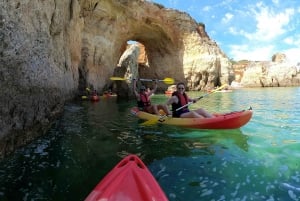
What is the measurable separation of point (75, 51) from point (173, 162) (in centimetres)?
1356

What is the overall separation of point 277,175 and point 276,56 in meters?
61.2

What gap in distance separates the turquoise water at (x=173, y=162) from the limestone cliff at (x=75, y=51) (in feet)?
2.44

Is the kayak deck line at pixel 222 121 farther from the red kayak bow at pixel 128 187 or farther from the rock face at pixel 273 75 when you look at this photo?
the rock face at pixel 273 75

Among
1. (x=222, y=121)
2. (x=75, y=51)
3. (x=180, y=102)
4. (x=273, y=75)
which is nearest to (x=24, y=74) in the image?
(x=180, y=102)

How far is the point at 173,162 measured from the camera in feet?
16.3

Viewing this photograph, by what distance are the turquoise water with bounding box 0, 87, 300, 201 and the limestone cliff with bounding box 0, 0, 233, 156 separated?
743 mm

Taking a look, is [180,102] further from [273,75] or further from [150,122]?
[273,75]

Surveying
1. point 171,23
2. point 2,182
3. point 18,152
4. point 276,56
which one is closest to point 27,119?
point 18,152

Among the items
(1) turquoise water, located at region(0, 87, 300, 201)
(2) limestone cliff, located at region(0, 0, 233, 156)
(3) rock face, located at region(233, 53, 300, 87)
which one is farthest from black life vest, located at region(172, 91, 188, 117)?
(3) rock face, located at region(233, 53, 300, 87)

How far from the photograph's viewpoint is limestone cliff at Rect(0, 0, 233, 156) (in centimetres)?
464

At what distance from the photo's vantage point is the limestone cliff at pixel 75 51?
4645 millimetres

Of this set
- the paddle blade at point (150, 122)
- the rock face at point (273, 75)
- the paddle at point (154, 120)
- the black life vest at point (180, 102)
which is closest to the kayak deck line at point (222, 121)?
the black life vest at point (180, 102)

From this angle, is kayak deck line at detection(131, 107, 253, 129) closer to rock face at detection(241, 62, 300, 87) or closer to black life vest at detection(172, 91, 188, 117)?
black life vest at detection(172, 91, 188, 117)

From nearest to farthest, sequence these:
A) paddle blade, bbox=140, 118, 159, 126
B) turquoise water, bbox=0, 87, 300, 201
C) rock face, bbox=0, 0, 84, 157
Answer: turquoise water, bbox=0, 87, 300, 201, rock face, bbox=0, 0, 84, 157, paddle blade, bbox=140, 118, 159, 126
